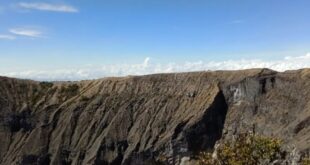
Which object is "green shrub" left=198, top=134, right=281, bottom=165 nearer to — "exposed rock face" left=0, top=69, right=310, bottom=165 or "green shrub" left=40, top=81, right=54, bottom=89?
"exposed rock face" left=0, top=69, right=310, bottom=165

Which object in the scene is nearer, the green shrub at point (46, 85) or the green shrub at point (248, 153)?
the green shrub at point (248, 153)

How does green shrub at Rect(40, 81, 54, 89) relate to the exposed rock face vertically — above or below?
above

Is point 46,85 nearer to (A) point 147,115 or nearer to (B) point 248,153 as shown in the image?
(A) point 147,115

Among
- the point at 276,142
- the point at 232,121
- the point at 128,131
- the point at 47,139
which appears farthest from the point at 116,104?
the point at 276,142

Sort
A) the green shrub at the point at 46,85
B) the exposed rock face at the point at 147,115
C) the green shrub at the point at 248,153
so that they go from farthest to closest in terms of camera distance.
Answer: the green shrub at the point at 46,85 → the exposed rock face at the point at 147,115 → the green shrub at the point at 248,153

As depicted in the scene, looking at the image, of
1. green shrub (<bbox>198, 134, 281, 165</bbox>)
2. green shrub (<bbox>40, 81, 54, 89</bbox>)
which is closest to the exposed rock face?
green shrub (<bbox>40, 81, 54, 89</bbox>)

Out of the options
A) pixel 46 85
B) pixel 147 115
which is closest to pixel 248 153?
pixel 147 115

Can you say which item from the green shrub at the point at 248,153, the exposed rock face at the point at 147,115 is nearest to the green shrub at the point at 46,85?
the exposed rock face at the point at 147,115

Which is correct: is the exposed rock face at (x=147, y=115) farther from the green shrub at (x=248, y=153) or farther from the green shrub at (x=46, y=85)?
the green shrub at (x=248, y=153)
